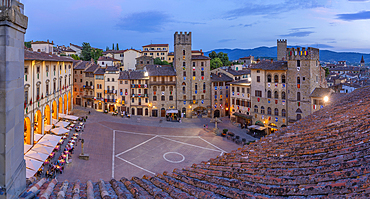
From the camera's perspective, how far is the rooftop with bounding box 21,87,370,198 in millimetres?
5362

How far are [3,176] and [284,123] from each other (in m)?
48.0

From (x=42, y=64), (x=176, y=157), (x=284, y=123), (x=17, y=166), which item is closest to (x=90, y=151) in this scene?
(x=176, y=157)

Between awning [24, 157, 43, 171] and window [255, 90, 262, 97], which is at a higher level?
window [255, 90, 262, 97]

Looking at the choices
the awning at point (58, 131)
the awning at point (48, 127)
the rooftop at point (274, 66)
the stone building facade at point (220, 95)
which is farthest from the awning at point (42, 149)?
the stone building facade at point (220, 95)

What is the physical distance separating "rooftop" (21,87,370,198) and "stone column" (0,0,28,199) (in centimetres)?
180

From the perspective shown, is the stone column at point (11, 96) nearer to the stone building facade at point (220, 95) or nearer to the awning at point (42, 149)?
the awning at point (42, 149)

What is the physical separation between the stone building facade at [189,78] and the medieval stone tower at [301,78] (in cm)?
2180

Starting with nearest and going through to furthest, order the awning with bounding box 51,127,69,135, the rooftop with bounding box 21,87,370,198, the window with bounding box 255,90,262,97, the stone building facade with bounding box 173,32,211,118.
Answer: the rooftop with bounding box 21,87,370,198 → the awning with bounding box 51,127,69,135 → the window with bounding box 255,90,262,97 → the stone building facade with bounding box 173,32,211,118

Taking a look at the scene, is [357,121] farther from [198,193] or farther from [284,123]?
[284,123]

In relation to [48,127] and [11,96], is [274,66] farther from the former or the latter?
[11,96]

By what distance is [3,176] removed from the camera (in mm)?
5355

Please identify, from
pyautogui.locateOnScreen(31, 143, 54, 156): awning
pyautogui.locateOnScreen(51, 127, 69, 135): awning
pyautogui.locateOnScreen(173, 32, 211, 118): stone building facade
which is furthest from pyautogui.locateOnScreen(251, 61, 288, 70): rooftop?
pyautogui.locateOnScreen(31, 143, 54, 156): awning

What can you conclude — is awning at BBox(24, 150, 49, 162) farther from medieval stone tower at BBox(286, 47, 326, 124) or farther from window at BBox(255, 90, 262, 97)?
medieval stone tower at BBox(286, 47, 326, 124)

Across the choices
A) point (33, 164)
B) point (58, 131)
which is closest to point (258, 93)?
point (58, 131)
